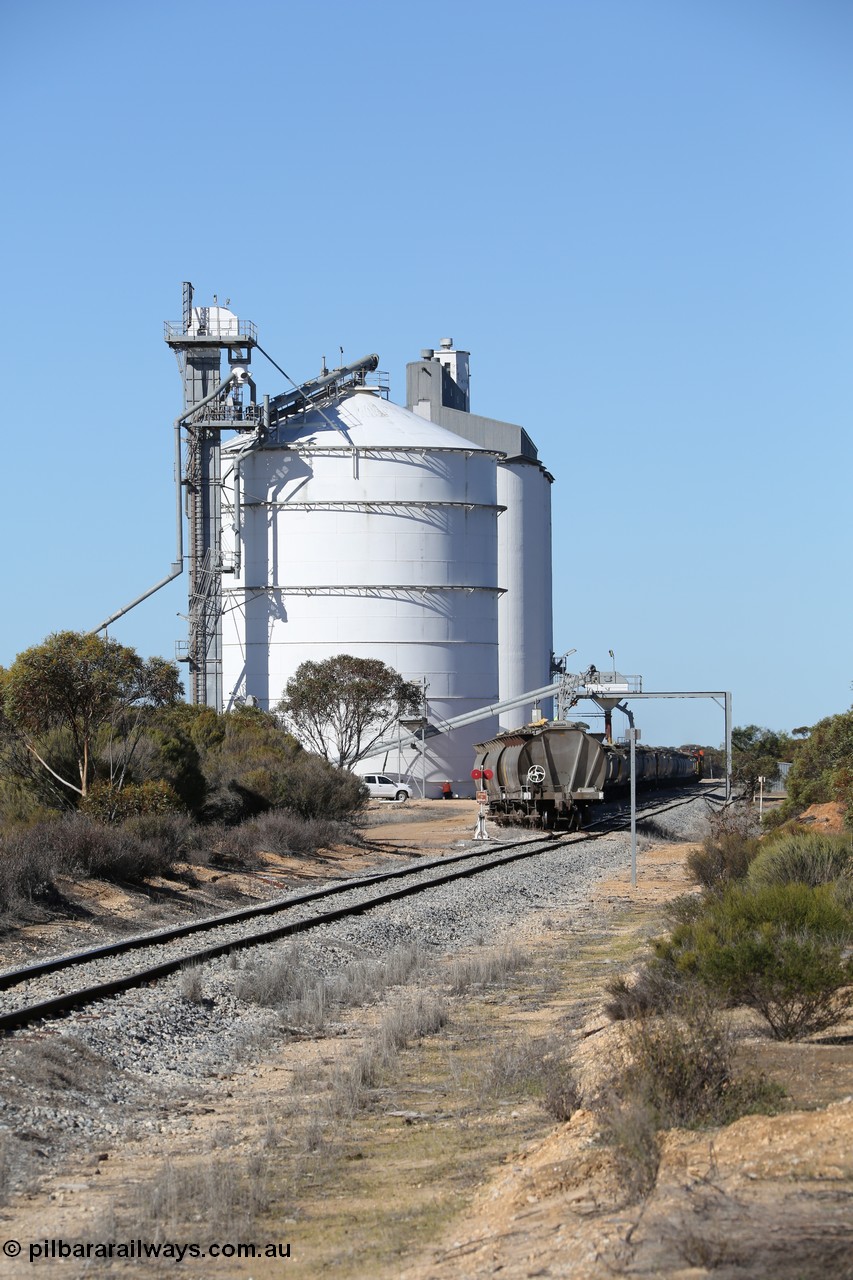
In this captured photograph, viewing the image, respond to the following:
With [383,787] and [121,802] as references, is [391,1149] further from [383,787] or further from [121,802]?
[383,787]

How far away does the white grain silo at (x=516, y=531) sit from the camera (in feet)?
257

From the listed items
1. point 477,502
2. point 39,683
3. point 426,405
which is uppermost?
point 426,405

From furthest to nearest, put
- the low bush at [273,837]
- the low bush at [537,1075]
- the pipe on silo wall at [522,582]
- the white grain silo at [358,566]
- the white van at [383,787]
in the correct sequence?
the pipe on silo wall at [522,582], the white grain silo at [358,566], the white van at [383,787], the low bush at [273,837], the low bush at [537,1075]

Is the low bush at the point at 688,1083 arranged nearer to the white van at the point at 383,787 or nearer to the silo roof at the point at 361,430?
the white van at the point at 383,787

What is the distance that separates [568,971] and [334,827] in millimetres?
19550

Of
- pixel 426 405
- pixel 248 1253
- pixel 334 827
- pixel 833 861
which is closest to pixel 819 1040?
pixel 248 1253

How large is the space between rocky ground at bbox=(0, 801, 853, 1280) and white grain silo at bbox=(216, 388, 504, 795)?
4705 centimetres

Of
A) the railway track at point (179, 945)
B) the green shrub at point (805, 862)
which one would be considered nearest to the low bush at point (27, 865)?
the railway track at point (179, 945)

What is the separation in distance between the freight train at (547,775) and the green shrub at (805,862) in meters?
18.2

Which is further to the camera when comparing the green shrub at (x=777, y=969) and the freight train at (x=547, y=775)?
the freight train at (x=547, y=775)

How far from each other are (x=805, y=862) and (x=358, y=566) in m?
44.1

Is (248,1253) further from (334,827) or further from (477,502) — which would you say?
(477,502)

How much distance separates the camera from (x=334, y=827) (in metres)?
34.3

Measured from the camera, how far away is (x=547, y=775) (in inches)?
1522
